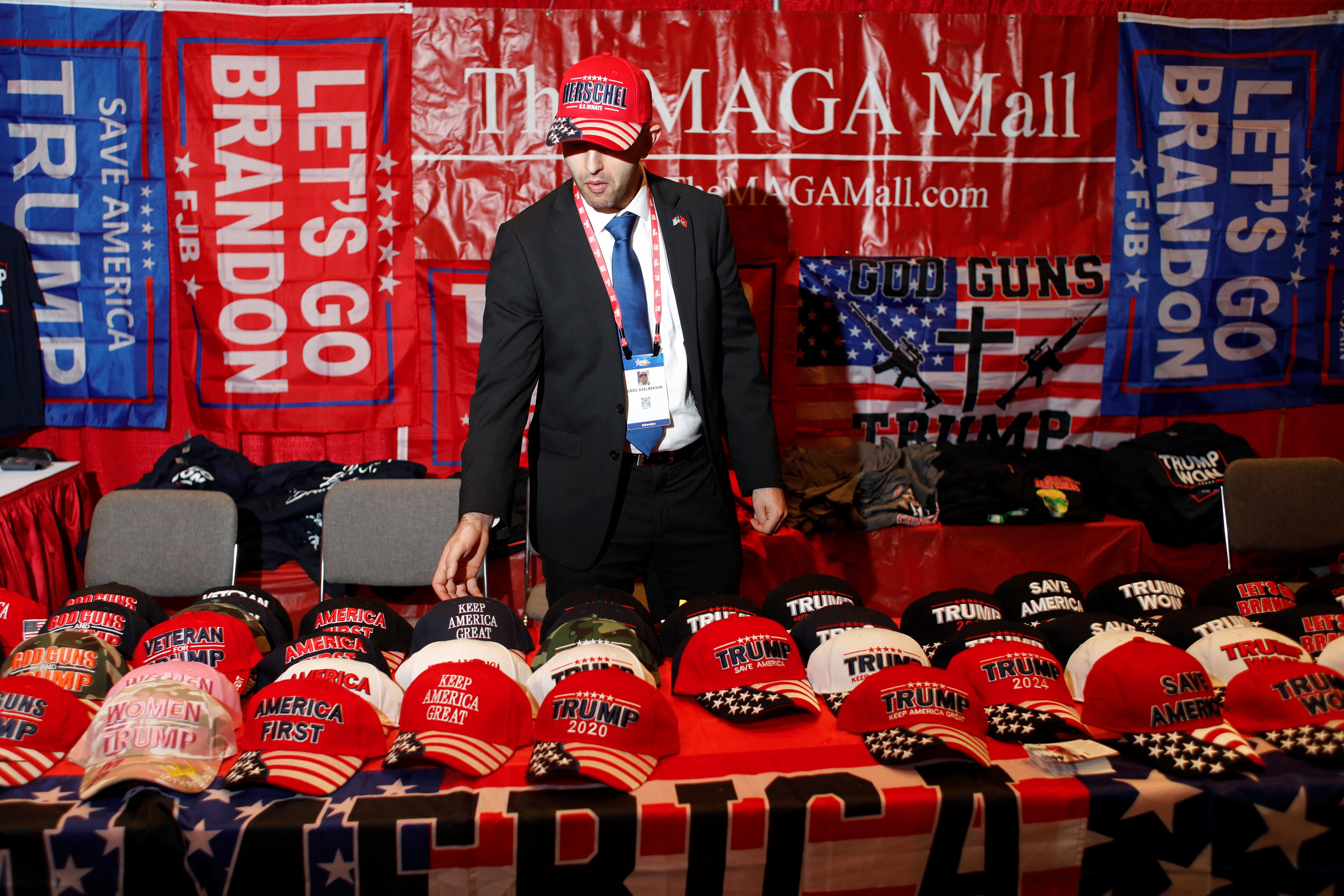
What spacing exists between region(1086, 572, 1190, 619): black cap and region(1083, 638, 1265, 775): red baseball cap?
1.22 ft

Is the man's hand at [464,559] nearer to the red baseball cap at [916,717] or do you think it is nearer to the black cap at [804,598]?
the black cap at [804,598]

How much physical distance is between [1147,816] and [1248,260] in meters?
3.45

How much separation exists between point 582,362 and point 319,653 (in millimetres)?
751

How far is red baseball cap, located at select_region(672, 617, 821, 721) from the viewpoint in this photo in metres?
1.43

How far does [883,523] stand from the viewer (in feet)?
11.3

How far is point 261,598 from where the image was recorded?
74.8 inches

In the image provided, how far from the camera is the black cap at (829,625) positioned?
5.35 ft

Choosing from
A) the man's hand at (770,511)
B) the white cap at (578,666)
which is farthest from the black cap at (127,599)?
the man's hand at (770,511)

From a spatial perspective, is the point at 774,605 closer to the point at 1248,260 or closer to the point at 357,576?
the point at 357,576

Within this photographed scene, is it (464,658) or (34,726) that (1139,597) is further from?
(34,726)

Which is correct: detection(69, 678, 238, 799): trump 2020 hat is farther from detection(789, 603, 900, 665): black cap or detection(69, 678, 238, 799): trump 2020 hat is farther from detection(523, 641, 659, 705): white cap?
detection(789, 603, 900, 665): black cap

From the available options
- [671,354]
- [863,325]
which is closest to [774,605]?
[671,354]

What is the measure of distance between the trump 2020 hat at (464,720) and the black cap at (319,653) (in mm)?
196

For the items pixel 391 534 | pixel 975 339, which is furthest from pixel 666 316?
pixel 975 339
